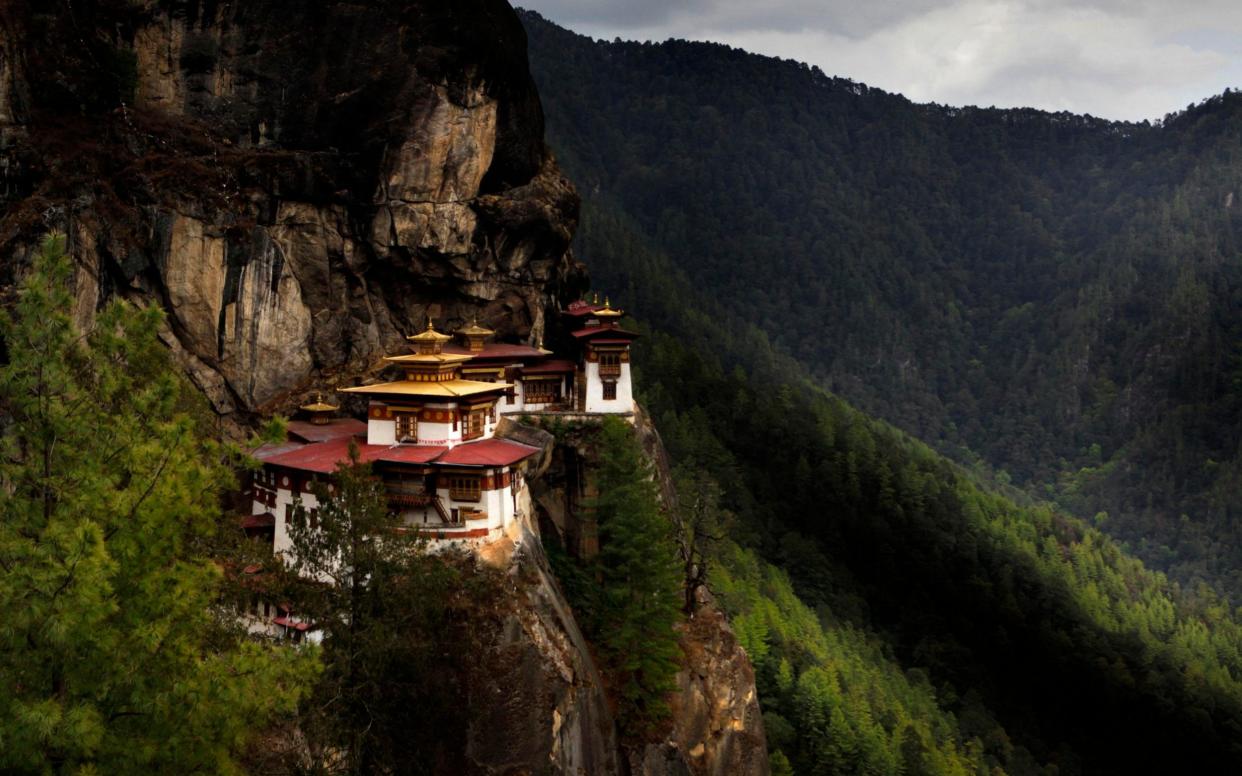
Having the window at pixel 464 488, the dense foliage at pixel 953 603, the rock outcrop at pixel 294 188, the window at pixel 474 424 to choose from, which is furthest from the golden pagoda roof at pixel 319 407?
the dense foliage at pixel 953 603

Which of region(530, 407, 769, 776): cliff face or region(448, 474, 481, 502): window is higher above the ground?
region(448, 474, 481, 502): window

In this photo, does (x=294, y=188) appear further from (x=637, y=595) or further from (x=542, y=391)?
(x=637, y=595)

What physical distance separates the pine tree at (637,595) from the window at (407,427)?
6112 mm

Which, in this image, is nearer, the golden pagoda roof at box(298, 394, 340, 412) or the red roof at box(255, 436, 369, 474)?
the red roof at box(255, 436, 369, 474)

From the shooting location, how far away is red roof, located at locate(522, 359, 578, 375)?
37375 millimetres

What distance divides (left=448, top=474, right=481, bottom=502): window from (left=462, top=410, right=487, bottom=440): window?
2.46m

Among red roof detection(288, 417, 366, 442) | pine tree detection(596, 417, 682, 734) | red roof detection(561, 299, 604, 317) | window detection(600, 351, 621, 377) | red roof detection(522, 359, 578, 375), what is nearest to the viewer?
pine tree detection(596, 417, 682, 734)

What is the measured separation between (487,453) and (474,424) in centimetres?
244

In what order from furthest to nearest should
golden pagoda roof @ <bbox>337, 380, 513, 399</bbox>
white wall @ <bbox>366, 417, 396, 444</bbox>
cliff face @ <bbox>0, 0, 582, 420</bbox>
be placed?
1. cliff face @ <bbox>0, 0, 582, 420</bbox>
2. white wall @ <bbox>366, 417, 396, 444</bbox>
3. golden pagoda roof @ <bbox>337, 380, 513, 399</bbox>

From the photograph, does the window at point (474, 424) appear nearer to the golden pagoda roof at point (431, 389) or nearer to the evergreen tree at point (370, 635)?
the golden pagoda roof at point (431, 389)

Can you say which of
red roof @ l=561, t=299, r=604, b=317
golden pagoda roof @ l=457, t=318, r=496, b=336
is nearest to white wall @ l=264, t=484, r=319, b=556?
golden pagoda roof @ l=457, t=318, r=496, b=336

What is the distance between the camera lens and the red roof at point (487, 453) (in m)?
26.7

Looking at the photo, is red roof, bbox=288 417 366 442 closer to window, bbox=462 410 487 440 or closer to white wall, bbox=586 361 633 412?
window, bbox=462 410 487 440

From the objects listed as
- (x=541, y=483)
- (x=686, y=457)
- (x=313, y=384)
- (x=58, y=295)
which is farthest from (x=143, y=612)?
(x=686, y=457)
